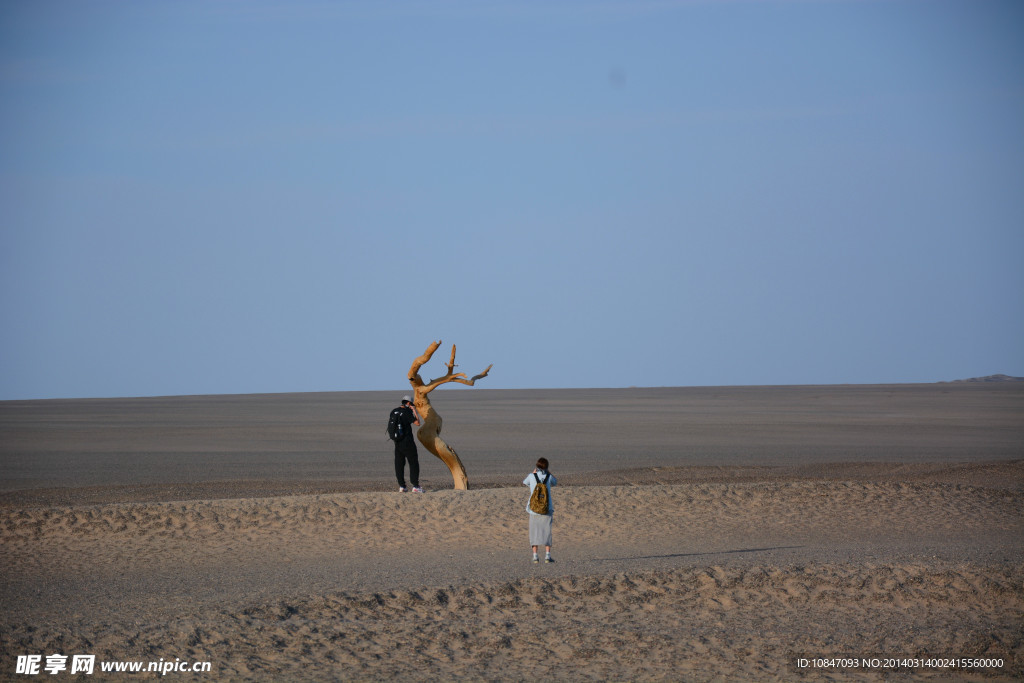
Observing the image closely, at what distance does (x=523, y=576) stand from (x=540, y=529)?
83 centimetres

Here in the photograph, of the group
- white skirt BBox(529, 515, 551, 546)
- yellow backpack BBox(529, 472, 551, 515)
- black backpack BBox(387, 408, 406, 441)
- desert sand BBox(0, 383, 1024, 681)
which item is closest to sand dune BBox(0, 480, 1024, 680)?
desert sand BBox(0, 383, 1024, 681)

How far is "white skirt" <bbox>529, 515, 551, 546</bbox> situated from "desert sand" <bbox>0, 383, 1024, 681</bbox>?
Answer: 0.42m

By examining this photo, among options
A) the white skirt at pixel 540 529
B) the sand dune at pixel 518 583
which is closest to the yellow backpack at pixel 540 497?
the white skirt at pixel 540 529

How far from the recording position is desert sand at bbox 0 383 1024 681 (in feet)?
34.0

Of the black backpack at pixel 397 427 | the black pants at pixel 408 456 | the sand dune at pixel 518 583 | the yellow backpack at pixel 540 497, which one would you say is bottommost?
the sand dune at pixel 518 583

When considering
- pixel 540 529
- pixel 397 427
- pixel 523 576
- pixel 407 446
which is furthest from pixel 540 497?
pixel 407 446

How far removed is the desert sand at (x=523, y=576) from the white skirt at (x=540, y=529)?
423 mm

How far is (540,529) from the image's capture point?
1396 centimetres

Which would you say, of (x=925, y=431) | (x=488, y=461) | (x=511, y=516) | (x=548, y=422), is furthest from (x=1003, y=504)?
(x=548, y=422)

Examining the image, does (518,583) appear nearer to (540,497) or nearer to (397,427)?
(540,497)

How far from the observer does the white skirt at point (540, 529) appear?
45.7 feet

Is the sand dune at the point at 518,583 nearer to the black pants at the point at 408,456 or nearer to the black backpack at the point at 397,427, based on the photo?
the black pants at the point at 408,456

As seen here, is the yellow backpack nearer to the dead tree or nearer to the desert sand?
the desert sand

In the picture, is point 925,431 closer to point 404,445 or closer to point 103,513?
point 404,445
